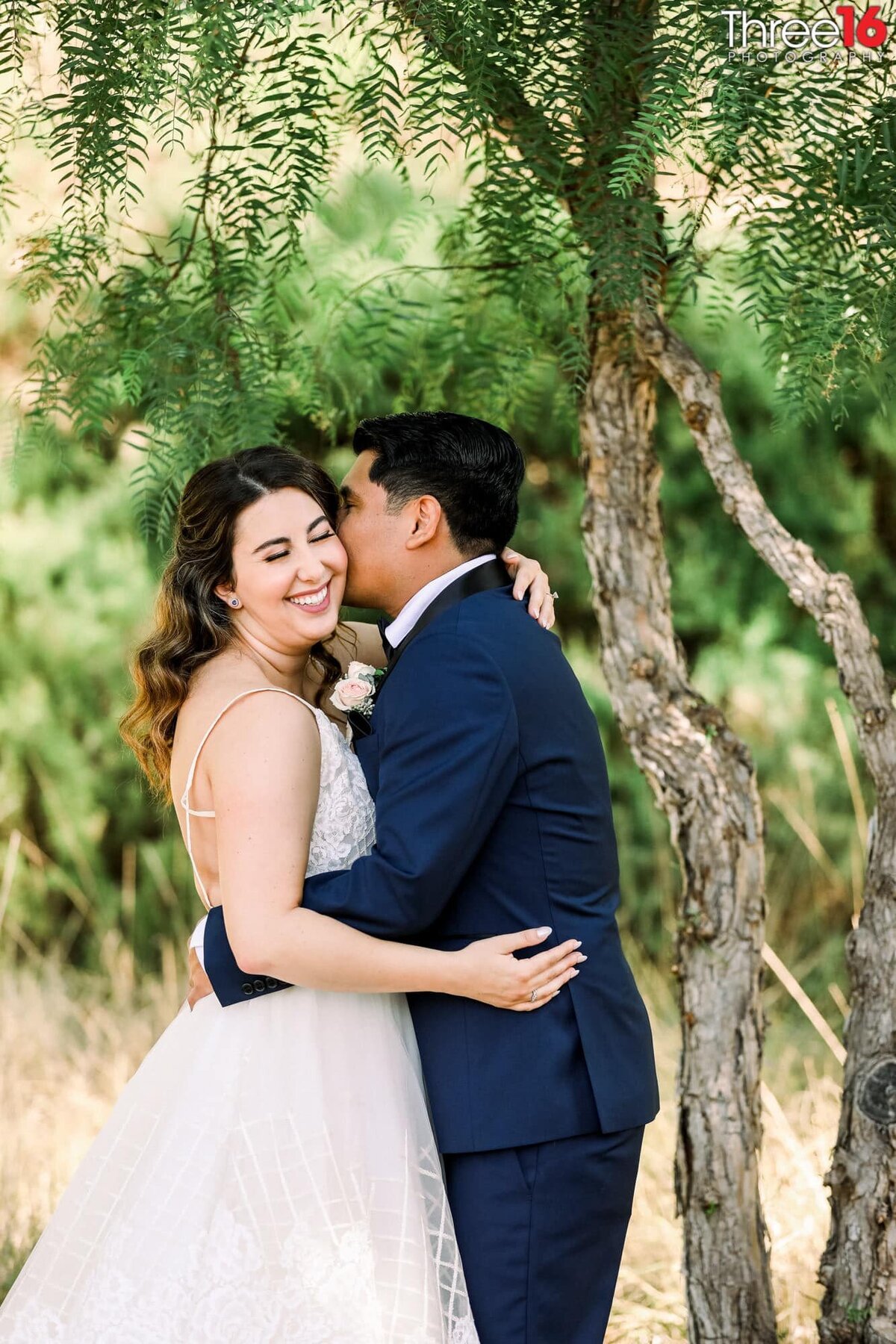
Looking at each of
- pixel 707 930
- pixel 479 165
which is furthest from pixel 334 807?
pixel 479 165

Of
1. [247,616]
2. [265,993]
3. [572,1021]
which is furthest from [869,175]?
[265,993]

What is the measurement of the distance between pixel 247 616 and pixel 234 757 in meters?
0.37

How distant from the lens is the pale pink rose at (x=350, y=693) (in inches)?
91.1

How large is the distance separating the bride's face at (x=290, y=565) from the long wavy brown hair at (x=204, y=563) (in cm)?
3

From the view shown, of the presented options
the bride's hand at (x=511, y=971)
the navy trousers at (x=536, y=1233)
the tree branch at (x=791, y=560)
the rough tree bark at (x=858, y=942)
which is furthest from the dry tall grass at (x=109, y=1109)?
the bride's hand at (x=511, y=971)

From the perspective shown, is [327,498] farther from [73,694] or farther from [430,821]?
[73,694]

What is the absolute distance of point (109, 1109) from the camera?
4.68 m

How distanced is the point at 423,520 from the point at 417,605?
0.50ft

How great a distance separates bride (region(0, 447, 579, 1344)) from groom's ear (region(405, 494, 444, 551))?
15cm

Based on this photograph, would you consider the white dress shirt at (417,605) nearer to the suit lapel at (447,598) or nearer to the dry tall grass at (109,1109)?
the suit lapel at (447,598)

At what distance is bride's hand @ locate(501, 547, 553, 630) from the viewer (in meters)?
2.41

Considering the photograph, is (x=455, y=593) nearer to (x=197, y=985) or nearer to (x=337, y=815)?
(x=337, y=815)

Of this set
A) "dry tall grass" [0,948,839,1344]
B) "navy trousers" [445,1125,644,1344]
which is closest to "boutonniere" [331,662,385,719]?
"navy trousers" [445,1125,644,1344]

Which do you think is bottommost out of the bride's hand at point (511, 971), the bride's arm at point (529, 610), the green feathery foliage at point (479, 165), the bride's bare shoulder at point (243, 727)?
the bride's hand at point (511, 971)
